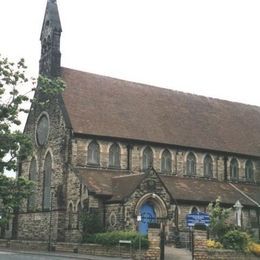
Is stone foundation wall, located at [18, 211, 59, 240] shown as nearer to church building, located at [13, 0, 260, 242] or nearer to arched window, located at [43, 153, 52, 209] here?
church building, located at [13, 0, 260, 242]

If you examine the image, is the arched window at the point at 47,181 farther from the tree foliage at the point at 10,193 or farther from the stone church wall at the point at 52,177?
the tree foliage at the point at 10,193

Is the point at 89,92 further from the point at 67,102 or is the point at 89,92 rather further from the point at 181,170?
the point at 181,170

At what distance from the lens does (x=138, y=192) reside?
35094 mm

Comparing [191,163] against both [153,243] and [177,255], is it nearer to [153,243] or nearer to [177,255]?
[177,255]

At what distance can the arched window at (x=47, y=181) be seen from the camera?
4219cm

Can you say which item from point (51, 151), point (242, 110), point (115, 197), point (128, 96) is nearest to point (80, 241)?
point (115, 197)

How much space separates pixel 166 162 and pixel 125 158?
12.7 ft

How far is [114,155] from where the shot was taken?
137 ft

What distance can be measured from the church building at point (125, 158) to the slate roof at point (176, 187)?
9 centimetres

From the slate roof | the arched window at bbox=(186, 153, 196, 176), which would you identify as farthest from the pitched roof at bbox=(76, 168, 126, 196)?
the arched window at bbox=(186, 153, 196, 176)

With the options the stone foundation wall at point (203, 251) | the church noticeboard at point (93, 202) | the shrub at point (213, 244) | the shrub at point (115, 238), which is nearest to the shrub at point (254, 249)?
the shrub at point (213, 244)

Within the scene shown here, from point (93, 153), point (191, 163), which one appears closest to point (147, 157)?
point (191, 163)

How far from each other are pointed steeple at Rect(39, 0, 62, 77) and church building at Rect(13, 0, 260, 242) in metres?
0.08

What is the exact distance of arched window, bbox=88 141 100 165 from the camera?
133 ft
